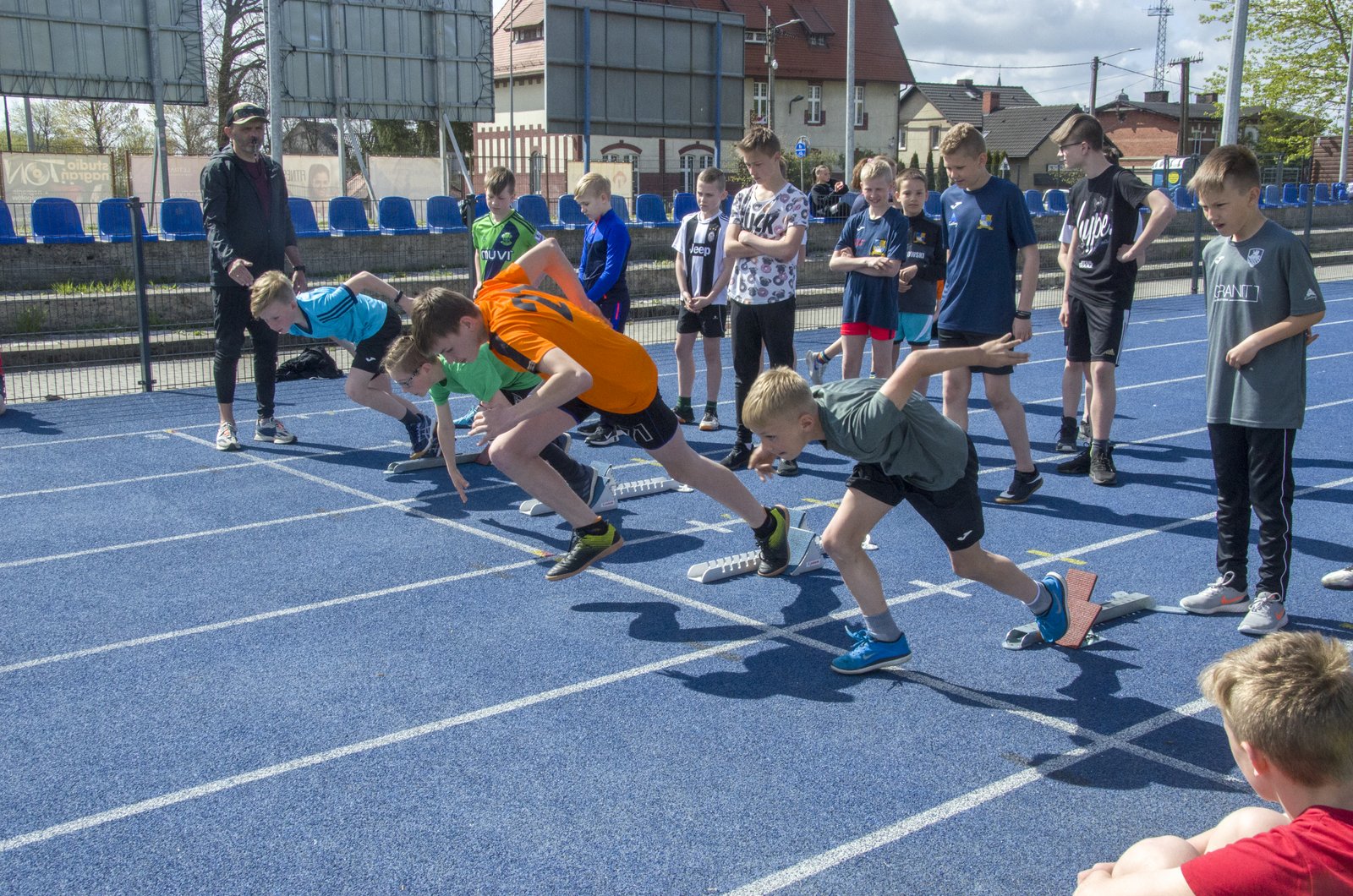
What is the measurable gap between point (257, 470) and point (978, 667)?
5.41 meters

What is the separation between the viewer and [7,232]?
14.8 m

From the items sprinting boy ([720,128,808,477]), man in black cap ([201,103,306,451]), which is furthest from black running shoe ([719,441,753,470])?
man in black cap ([201,103,306,451])

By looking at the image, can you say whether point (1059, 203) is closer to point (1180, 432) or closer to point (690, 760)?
point (1180, 432)

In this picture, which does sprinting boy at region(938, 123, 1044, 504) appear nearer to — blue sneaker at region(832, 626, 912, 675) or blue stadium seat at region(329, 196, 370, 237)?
blue sneaker at region(832, 626, 912, 675)

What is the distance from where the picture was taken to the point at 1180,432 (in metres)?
8.94

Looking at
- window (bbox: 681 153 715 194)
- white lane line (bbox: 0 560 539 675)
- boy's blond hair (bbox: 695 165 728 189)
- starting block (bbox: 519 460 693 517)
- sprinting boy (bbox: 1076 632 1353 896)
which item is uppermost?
window (bbox: 681 153 715 194)

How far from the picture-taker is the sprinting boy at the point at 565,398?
4578 millimetres

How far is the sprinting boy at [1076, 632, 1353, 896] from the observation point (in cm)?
195

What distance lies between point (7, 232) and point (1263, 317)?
597 inches

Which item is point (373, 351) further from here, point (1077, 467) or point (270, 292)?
point (1077, 467)

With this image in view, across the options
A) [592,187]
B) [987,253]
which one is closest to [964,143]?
[987,253]

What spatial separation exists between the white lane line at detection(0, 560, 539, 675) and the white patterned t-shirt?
8.30 feet

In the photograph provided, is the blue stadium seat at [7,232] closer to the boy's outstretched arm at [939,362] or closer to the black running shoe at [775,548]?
the black running shoe at [775,548]

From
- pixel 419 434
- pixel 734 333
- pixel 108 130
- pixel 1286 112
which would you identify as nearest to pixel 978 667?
pixel 734 333
